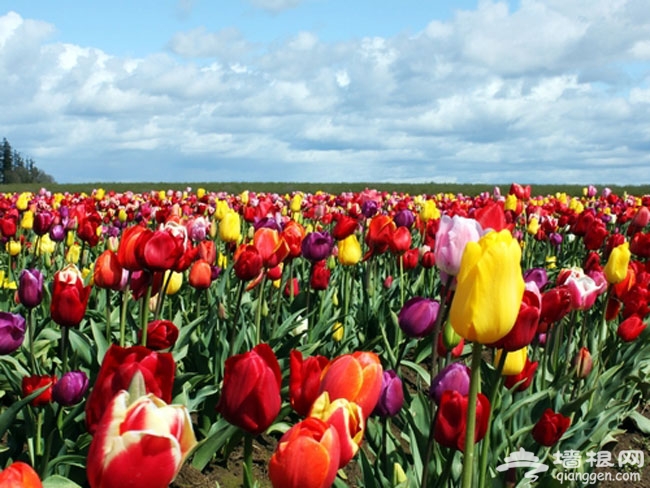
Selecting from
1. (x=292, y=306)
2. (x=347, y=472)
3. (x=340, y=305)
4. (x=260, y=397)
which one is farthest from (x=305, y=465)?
(x=340, y=305)

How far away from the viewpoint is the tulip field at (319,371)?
4.40ft

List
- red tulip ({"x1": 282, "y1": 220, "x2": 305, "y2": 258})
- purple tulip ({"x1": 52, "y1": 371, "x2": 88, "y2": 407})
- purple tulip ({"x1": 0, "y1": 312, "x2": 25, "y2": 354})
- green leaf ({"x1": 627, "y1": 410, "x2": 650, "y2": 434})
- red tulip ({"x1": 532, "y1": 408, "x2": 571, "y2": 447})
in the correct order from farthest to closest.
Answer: green leaf ({"x1": 627, "y1": 410, "x2": 650, "y2": 434}), red tulip ({"x1": 282, "y1": 220, "x2": 305, "y2": 258}), purple tulip ({"x1": 0, "y1": 312, "x2": 25, "y2": 354}), purple tulip ({"x1": 52, "y1": 371, "x2": 88, "y2": 407}), red tulip ({"x1": 532, "y1": 408, "x2": 571, "y2": 447})

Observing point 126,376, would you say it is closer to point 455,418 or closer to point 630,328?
point 455,418

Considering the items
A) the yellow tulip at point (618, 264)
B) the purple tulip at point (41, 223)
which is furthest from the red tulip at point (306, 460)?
the purple tulip at point (41, 223)

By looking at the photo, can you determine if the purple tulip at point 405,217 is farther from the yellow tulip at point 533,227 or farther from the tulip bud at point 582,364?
the tulip bud at point 582,364

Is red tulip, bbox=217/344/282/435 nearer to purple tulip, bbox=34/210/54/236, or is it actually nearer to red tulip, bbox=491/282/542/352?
red tulip, bbox=491/282/542/352

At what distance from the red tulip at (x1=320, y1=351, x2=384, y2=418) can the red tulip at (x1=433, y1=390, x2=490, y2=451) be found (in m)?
0.52

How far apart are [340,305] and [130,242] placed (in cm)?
361

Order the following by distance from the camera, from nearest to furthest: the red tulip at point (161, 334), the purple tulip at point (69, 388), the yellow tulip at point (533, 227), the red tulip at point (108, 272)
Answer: the purple tulip at point (69, 388)
the red tulip at point (161, 334)
the red tulip at point (108, 272)
the yellow tulip at point (533, 227)

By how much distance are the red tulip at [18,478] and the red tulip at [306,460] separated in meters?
0.37

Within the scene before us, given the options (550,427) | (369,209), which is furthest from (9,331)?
(369,209)

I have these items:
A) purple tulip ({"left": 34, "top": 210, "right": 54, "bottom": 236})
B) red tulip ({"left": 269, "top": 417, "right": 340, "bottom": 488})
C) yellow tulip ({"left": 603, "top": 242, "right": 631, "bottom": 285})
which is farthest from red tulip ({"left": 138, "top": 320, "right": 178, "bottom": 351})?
purple tulip ({"left": 34, "top": 210, "right": 54, "bottom": 236})

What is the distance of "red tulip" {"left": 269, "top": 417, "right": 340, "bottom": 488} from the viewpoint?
3.92 ft

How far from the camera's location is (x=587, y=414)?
407cm
